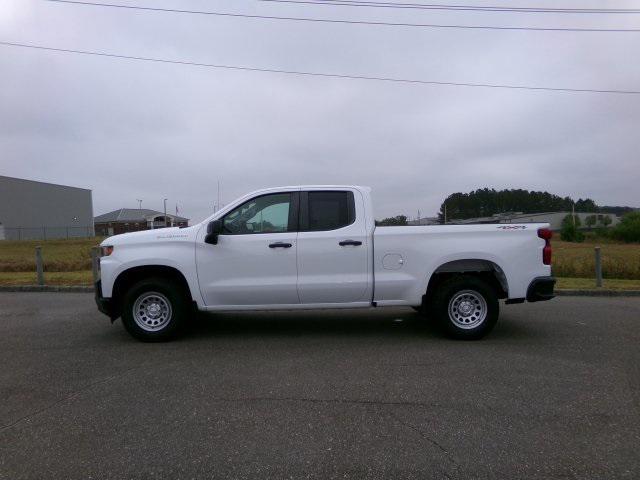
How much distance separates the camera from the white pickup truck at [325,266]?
6.32m

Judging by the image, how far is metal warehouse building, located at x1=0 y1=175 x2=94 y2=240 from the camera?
6619cm

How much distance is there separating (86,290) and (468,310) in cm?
974

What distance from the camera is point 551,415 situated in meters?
4.02

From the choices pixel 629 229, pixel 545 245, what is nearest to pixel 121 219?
pixel 629 229

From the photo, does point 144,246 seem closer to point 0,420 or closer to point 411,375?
point 0,420

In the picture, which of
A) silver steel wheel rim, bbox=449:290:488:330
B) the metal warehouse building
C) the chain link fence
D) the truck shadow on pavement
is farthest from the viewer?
the metal warehouse building

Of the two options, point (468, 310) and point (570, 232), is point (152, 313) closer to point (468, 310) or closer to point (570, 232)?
point (468, 310)

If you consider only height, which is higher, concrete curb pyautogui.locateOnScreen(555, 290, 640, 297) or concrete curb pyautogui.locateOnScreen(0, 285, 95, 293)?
concrete curb pyautogui.locateOnScreen(0, 285, 95, 293)

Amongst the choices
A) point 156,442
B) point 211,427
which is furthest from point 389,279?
point 156,442

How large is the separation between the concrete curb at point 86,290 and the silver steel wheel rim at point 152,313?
6645 millimetres

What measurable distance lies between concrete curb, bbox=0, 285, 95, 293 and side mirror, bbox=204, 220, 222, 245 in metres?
7.48

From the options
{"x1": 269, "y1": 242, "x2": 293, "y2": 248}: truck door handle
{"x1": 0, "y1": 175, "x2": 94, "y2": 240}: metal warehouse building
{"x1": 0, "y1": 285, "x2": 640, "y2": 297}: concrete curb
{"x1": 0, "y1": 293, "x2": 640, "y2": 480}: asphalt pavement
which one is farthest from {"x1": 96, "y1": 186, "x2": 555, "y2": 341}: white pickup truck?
{"x1": 0, "y1": 175, "x2": 94, "y2": 240}: metal warehouse building

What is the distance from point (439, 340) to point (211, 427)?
3566 millimetres

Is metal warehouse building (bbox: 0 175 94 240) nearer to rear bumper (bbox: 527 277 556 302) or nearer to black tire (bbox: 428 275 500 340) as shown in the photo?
black tire (bbox: 428 275 500 340)
